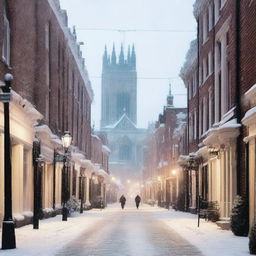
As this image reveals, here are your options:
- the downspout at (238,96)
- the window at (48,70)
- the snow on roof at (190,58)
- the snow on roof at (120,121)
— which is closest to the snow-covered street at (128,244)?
the downspout at (238,96)

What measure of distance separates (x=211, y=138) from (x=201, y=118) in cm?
1404

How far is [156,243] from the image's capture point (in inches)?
779

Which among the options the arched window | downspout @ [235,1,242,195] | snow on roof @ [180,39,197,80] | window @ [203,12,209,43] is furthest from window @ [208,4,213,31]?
the arched window

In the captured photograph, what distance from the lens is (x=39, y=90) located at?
1478 inches

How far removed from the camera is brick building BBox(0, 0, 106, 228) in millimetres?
28703

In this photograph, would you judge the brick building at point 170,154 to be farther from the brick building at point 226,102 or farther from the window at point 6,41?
the window at point 6,41

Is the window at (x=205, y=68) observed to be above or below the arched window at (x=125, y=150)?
above

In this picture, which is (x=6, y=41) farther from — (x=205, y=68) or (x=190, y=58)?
(x=190, y=58)

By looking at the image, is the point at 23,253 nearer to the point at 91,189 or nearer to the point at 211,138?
the point at 211,138

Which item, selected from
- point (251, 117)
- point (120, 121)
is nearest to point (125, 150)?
point (120, 121)

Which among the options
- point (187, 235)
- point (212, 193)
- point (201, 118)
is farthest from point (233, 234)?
point (201, 118)

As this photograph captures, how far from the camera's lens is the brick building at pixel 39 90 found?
2870cm

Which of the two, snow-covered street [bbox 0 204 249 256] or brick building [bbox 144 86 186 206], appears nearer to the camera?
snow-covered street [bbox 0 204 249 256]

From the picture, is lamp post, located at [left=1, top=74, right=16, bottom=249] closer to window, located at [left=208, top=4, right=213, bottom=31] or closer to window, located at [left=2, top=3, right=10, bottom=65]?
window, located at [left=2, top=3, right=10, bottom=65]
